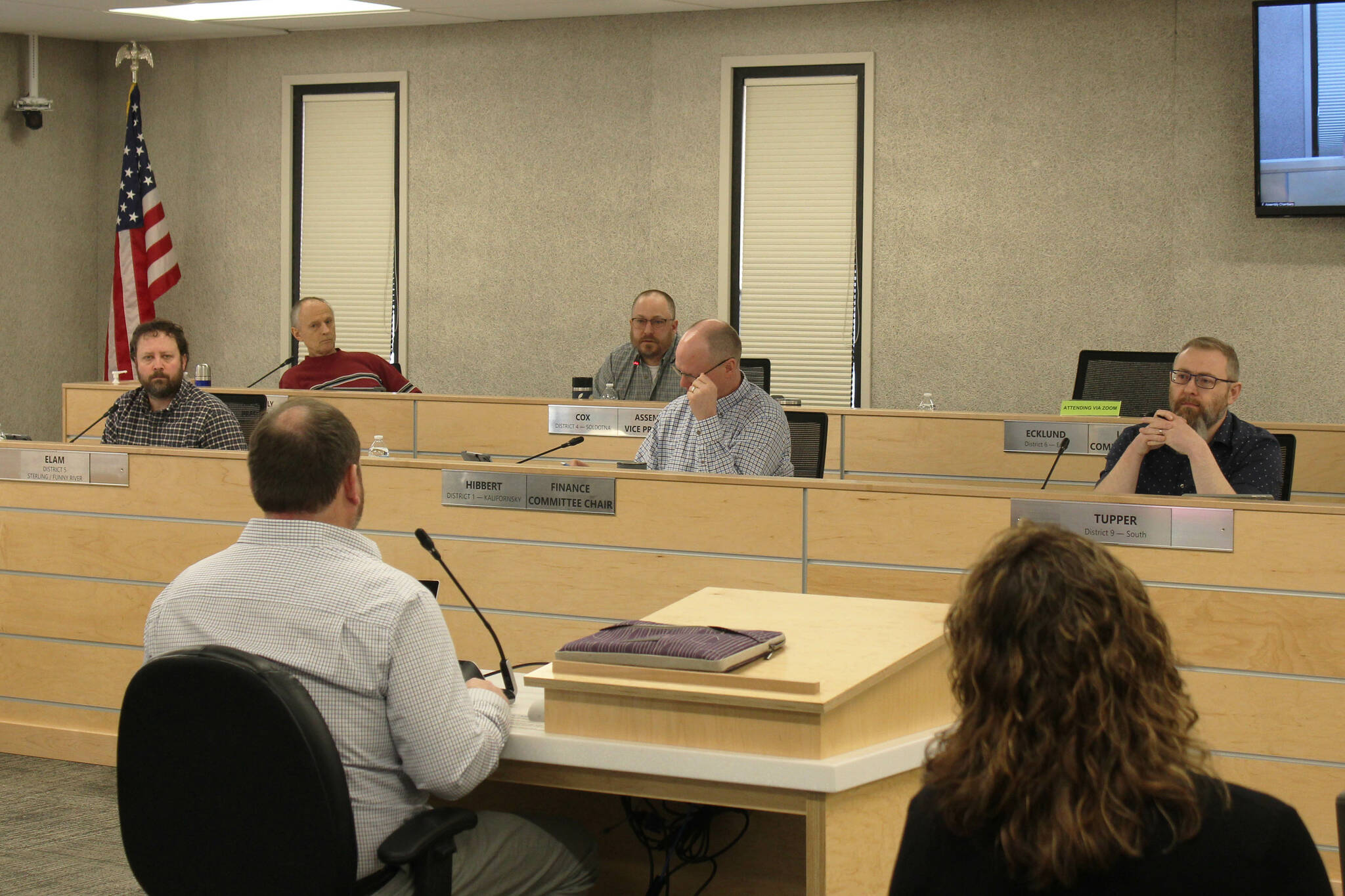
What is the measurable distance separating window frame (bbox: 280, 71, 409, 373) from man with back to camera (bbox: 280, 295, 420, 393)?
122cm

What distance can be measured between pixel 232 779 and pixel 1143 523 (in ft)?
6.36

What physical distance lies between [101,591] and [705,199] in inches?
174

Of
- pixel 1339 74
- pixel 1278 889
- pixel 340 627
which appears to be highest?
pixel 1339 74

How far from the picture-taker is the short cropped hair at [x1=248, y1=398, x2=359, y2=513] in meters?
1.84

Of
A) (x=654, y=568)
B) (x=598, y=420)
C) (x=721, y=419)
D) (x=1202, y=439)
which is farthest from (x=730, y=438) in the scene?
(x=1202, y=439)

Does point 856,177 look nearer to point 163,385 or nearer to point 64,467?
point 163,385

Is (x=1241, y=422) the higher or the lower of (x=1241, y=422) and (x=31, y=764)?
the higher

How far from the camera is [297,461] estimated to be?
6.08 ft

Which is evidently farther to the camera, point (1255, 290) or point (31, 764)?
point (1255, 290)

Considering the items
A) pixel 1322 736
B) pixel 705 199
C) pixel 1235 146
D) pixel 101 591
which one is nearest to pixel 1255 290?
pixel 1235 146

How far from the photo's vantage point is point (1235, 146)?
6387 mm

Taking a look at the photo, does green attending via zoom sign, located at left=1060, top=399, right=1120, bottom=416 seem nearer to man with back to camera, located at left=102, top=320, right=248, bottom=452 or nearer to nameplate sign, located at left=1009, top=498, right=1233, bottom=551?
nameplate sign, located at left=1009, top=498, right=1233, bottom=551

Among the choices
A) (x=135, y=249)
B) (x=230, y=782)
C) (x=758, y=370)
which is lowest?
(x=230, y=782)

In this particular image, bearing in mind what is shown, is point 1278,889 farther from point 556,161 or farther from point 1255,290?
point 556,161
